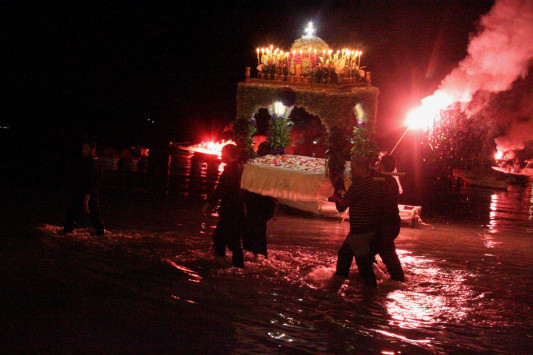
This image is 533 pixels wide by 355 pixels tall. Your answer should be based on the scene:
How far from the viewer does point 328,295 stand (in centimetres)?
688

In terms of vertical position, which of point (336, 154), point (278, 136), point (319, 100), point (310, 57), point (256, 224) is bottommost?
point (256, 224)

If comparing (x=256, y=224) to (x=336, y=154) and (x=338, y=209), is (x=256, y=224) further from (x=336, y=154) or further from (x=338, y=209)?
(x=336, y=154)

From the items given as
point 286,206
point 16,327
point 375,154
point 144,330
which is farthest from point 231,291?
point 286,206

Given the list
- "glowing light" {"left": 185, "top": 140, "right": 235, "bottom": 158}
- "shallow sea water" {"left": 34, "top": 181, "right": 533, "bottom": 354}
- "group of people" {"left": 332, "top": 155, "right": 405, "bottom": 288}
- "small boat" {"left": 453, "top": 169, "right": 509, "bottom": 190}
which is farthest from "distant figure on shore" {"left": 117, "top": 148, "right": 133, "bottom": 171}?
"small boat" {"left": 453, "top": 169, "right": 509, "bottom": 190}

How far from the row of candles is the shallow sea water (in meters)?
7.27

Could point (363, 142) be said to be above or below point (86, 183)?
above

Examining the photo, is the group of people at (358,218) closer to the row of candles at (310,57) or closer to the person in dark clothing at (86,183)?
the person in dark clothing at (86,183)

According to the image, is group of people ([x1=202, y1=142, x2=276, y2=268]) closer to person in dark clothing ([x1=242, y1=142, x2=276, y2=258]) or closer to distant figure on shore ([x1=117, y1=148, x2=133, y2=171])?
person in dark clothing ([x1=242, y1=142, x2=276, y2=258])

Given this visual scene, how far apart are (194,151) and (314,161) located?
51.6ft

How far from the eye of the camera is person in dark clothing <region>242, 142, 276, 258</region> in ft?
28.3

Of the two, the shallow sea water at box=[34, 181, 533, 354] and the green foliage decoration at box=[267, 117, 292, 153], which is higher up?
the green foliage decoration at box=[267, 117, 292, 153]

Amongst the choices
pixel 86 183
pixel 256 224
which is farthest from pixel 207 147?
pixel 256 224

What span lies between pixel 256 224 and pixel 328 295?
2.06 metres

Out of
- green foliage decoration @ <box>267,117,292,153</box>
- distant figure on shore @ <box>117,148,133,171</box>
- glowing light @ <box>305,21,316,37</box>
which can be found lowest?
distant figure on shore @ <box>117,148,133,171</box>
